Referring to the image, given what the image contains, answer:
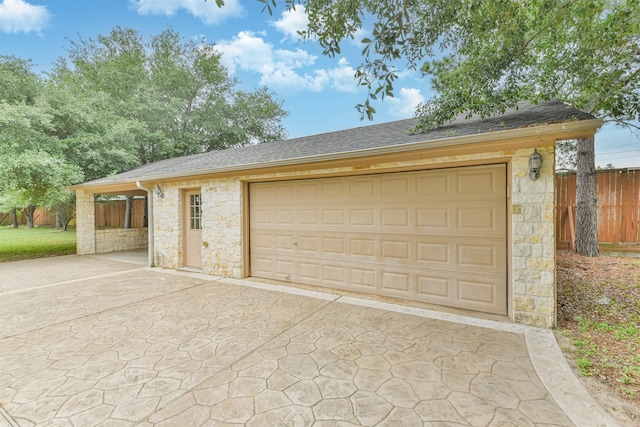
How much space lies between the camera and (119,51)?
15859mm

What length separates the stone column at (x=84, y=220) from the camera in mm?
9578

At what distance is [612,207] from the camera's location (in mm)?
7926

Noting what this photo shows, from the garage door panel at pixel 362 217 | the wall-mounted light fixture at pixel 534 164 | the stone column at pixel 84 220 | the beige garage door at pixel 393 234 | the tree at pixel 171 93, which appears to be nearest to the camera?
the wall-mounted light fixture at pixel 534 164

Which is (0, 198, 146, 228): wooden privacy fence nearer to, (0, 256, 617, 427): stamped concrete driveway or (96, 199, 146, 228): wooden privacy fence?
(96, 199, 146, 228): wooden privacy fence

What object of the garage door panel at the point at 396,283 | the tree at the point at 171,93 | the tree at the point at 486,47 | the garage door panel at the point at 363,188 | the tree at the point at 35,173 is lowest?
the garage door panel at the point at 396,283

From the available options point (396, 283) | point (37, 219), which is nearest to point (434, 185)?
point (396, 283)

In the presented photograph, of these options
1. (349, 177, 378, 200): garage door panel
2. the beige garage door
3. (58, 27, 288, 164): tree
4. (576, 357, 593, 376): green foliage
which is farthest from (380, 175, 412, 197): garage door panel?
(58, 27, 288, 164): tree

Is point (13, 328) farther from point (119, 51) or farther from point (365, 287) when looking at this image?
point (119, 51)

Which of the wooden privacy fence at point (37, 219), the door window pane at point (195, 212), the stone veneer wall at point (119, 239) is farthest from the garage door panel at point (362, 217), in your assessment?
the wooden privacy fence at point (37, 219)

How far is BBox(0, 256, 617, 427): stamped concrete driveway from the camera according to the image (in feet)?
6.80

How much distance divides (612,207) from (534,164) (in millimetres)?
7242

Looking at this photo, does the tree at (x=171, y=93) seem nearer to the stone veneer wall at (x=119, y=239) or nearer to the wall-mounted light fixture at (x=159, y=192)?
the stone veneer wall at (x=119, y=239)

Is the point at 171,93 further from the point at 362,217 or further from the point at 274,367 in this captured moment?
the point at 274,367

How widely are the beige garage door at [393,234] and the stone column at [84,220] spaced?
24.1ft
